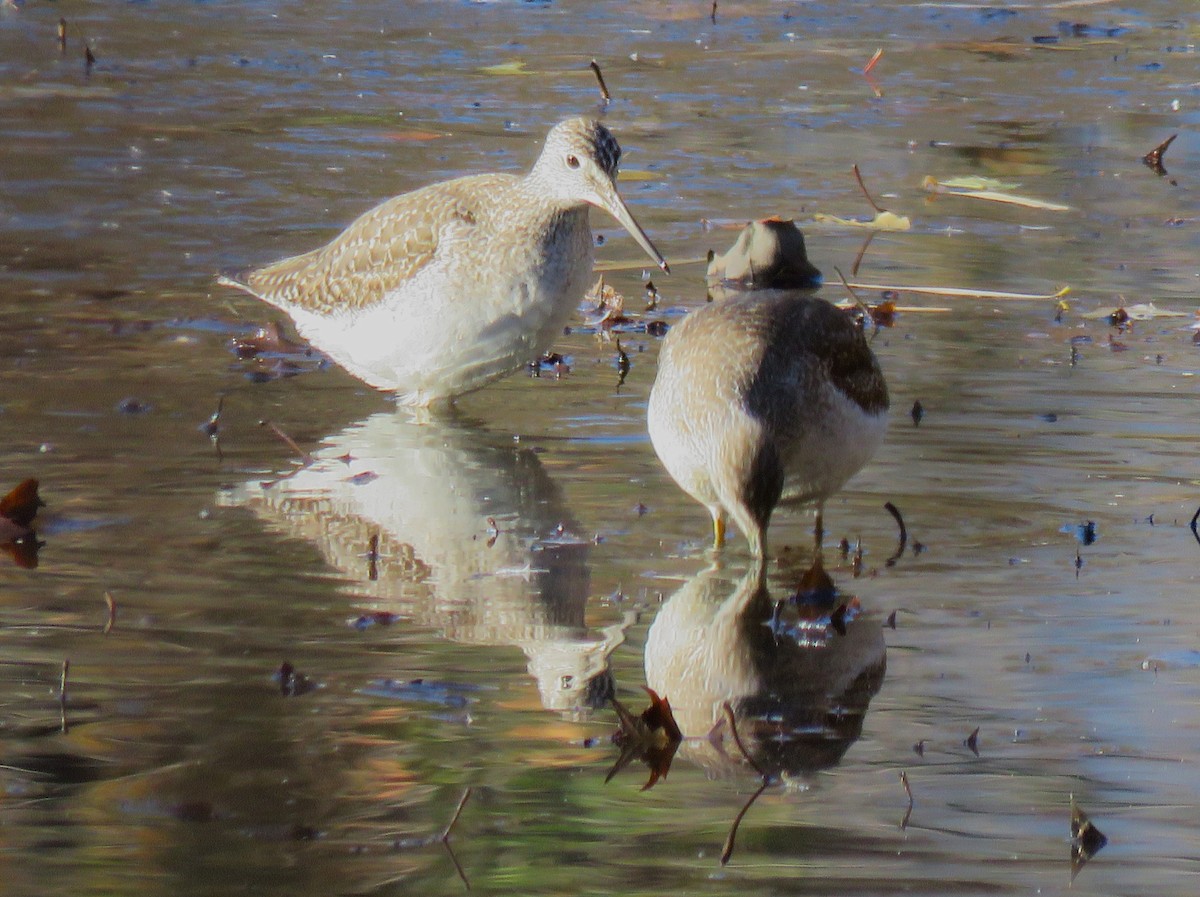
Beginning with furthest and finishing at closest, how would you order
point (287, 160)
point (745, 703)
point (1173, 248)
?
point (287, 160) → point (1173, 248) → point (745, 703)

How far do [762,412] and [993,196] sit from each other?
5695 mm

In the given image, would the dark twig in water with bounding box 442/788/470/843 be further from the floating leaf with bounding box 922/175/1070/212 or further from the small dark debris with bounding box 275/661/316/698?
the floating leaf with bounding box 922/175/1070/212

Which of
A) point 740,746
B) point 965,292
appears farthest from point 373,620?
point 965,292

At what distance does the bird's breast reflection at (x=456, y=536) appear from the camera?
5773 mm

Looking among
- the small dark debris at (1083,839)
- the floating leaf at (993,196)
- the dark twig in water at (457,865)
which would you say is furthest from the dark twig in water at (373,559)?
the floating leaf at (993,196)

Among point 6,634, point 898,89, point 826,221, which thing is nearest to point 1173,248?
point 826,221

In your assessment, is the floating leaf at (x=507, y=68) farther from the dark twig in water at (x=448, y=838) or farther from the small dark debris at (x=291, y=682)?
the dark twig in water at (x=448, y=838)

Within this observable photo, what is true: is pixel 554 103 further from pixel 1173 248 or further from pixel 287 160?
pixel 1173 248

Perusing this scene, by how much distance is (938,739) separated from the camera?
506 cm

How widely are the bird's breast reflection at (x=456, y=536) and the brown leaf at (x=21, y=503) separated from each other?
0.74 metres

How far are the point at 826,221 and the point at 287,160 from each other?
3.38 metres

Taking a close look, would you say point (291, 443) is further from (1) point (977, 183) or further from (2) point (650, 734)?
(1) point (977, 183)

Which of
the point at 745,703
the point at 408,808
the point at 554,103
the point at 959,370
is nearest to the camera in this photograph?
the point at 408,808

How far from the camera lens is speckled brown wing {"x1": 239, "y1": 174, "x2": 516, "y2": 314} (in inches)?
334
